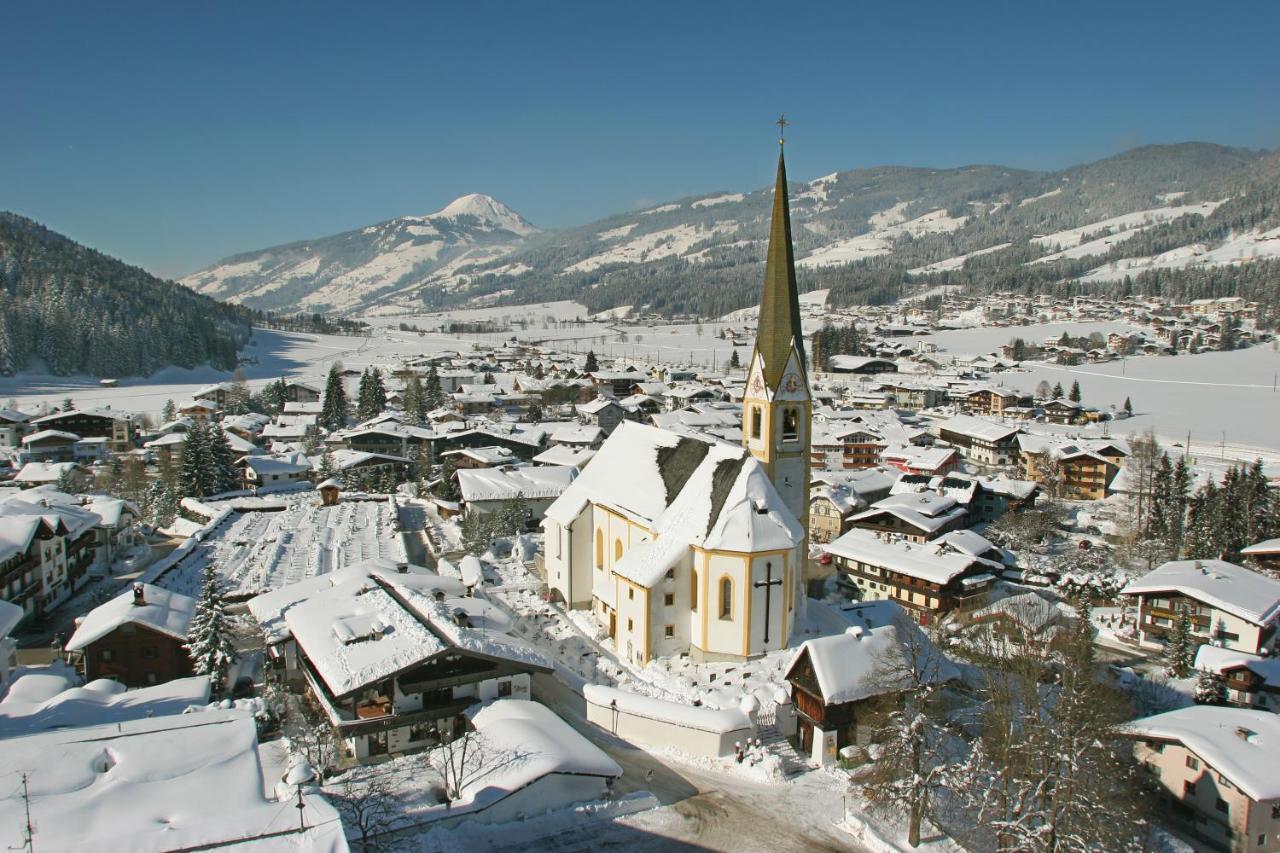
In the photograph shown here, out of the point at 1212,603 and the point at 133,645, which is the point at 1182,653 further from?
the point at 133,645

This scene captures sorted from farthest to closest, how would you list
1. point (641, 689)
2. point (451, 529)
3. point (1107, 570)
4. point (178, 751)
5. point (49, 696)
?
point (451, 529)
point (1107, 570)
point (641, 689)
point (49, 696)
point (178, 751)

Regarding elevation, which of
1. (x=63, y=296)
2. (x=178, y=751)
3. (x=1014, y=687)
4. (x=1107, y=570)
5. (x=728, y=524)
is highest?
(x=63, y=296)

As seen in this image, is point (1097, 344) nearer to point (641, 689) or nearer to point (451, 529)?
point (451, 529)

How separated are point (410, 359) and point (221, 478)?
9057 centimetres

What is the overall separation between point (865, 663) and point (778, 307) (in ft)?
35.5

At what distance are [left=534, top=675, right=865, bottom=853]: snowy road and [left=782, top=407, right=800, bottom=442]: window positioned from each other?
1044 cm

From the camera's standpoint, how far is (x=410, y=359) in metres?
139

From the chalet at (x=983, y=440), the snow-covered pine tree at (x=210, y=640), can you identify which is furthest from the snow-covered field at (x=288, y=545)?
the chalet at (x=983, y=440)

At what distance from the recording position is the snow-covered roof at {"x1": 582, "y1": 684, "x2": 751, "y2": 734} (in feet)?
63.3

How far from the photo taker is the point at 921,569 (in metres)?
34.5

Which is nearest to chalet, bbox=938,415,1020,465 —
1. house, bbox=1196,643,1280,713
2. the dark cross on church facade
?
house, bbox=1196,643,1280,713

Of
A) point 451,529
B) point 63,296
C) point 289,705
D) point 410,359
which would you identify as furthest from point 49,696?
point 410,359

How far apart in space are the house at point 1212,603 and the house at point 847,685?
16.2 m

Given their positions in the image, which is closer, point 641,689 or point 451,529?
point 641,689
